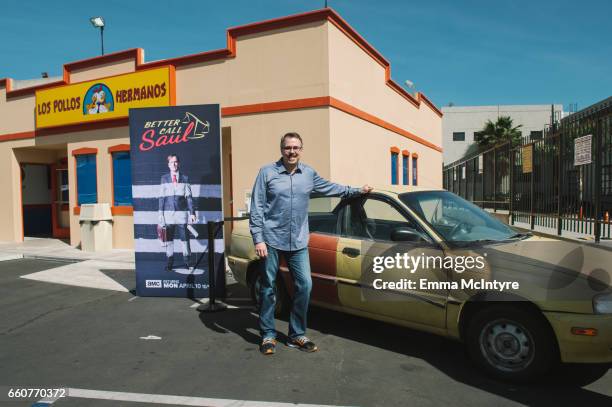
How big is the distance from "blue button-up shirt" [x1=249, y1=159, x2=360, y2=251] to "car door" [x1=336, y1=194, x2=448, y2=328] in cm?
53

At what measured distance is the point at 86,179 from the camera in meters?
12.1

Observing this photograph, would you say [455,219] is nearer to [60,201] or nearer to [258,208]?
[258,208]

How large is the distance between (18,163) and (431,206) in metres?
13.9

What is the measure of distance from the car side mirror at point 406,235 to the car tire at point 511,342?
0.77 metres

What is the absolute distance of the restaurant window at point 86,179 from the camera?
11984 mm

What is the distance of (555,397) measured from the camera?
3.23m

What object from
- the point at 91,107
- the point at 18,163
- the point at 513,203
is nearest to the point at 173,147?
the point at 91,107

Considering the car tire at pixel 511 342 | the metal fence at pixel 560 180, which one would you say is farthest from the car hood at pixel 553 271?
the metal fence at pixel 560 180

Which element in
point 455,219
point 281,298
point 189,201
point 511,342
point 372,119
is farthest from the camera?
point 372,119

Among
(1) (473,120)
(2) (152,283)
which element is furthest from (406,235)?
(1) (473,120)

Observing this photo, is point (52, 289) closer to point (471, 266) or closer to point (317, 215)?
point (317, 215)

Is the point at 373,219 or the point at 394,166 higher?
the point at 394,166

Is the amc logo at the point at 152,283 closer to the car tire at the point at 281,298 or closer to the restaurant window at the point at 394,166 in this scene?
the car tire at the point at 281,298

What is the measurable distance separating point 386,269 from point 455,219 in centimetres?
A: 87
